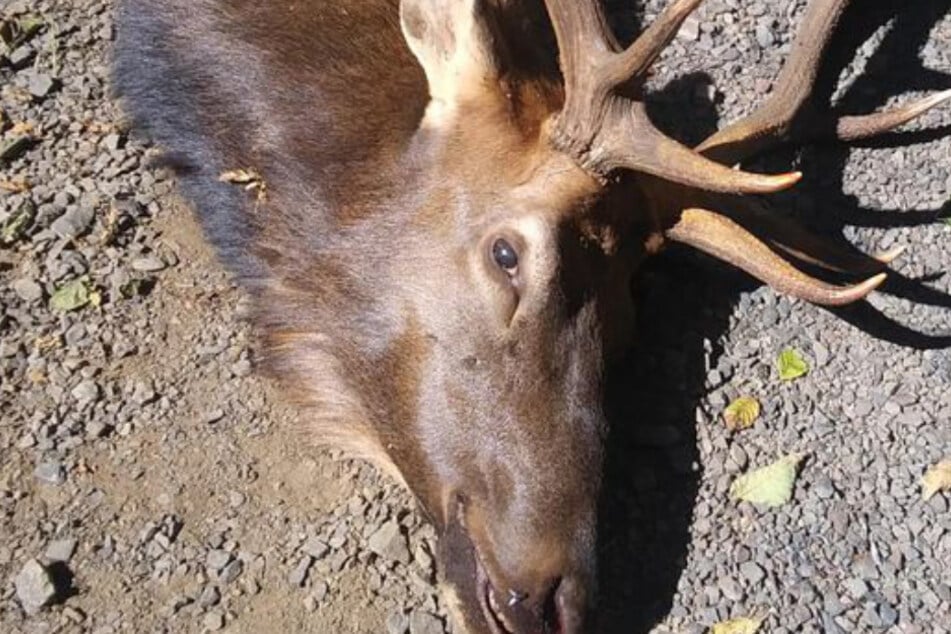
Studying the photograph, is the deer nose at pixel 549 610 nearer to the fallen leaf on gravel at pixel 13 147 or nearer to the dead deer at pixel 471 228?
the dead deer at pixel 471 228

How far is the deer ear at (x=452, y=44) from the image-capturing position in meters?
4.35

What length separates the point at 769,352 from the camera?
5.22 meters

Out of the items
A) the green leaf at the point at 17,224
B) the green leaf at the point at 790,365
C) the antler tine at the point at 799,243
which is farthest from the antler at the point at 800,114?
the green leaf at the point at 17,224

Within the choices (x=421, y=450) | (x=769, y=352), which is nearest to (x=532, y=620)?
(x=421, y=450)

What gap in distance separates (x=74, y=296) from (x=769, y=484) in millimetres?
2283

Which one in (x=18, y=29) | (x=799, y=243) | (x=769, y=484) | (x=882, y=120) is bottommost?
(x=769, y=484)

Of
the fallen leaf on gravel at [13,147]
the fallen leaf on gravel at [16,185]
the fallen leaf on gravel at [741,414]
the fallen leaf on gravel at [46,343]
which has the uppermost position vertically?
the fallen leaf on gravel at [13,147]

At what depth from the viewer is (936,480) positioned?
16.3ft

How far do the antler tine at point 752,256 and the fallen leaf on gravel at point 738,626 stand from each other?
971 mm

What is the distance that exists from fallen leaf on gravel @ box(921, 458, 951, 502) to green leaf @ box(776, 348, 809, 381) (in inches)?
20.1

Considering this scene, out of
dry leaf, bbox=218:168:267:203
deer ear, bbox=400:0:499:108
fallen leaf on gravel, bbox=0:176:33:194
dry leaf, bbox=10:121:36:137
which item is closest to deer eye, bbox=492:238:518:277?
deer ear, bbox=400:0:499:108

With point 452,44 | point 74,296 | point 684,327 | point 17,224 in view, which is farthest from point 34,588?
point 684,327

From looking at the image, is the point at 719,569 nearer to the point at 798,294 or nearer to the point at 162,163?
the point at 798,294

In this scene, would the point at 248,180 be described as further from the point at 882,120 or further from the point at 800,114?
the point at 882,120
